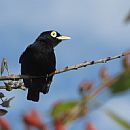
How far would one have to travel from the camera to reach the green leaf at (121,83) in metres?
0.98

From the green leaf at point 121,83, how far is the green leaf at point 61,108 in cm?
10

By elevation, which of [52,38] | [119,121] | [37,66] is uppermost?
[119,121]

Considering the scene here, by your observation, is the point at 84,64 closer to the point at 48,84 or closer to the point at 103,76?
the point at 103,76

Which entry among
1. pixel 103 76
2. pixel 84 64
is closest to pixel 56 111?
pixel 103 76

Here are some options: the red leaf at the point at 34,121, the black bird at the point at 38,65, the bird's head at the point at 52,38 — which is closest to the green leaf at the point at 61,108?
the red leaf at the point at 34,121

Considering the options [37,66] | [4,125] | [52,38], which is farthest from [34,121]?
[52,38]

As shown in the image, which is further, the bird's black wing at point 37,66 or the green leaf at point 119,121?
the bird's black wing at point 37,66

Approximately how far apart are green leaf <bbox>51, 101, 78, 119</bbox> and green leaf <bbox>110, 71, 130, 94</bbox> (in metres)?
Result: 0.10

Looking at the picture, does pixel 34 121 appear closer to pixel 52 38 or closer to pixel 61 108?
pixel 61 108

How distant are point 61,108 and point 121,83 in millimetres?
130

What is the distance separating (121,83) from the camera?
997 millimetres

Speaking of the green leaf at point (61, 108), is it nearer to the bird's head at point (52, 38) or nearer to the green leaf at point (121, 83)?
the green leaf at point (121, 83)

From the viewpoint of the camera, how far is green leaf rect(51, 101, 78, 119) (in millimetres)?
997

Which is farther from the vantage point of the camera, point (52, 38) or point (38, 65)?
point (52, 38)
